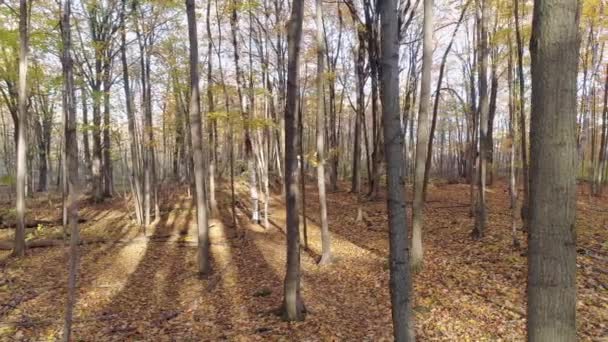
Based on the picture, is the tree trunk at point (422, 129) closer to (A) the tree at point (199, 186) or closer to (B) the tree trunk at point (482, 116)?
(B) the tree trunk at point (482, 116)

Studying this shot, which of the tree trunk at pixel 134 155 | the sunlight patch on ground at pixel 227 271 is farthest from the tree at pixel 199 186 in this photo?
the tree trunk at pixel 134 155

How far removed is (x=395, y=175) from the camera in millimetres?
3529

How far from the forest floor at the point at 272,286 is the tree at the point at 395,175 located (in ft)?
7.94

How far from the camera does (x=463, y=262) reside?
8414mm

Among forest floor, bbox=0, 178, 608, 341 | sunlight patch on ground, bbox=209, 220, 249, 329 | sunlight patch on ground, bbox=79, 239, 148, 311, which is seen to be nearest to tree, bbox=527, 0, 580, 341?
forest floor, bbox=0, 178, 608, 341

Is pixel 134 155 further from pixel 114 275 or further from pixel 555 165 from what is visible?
pixel 555 165

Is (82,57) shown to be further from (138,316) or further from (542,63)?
(542,63)

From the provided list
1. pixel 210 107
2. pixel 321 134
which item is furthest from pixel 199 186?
pixel 210 107

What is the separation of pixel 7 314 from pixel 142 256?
411 cm

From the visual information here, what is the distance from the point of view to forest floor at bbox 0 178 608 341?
606cm

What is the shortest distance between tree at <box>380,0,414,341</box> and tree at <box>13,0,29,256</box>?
10.0m

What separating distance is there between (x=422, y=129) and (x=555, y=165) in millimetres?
6038

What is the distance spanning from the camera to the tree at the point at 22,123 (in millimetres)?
9336

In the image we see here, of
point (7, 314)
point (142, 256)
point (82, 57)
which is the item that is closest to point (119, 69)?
point (82, 57)
